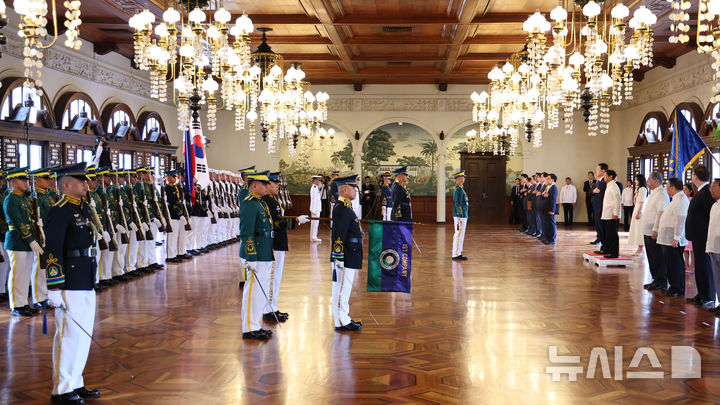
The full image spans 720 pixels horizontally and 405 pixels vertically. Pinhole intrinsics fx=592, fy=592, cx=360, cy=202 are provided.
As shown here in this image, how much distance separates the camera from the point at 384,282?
633 centimetres

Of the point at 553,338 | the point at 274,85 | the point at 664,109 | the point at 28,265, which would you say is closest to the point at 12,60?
the point at 274,85

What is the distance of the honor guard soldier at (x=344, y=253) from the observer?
19.5 feet

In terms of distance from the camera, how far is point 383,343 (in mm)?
5590

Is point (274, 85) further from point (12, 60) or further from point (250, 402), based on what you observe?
point (250, 402)

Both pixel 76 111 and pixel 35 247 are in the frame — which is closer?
pixel 35 247

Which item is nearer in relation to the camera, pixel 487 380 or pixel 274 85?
pixel 487 380

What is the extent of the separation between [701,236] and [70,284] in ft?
23.0

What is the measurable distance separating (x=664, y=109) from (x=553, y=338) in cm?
1424

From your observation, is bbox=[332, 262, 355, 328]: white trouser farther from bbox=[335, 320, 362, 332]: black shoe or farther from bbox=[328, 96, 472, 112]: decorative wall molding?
bbox=[328, 96, 472, 112]: decorative wall molding

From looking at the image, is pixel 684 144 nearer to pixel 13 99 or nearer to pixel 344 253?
pixel 344 253

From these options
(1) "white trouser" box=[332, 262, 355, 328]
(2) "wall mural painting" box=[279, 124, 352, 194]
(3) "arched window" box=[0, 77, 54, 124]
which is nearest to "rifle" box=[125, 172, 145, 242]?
(3) "arched window" box=[0, 77, 54, 124]

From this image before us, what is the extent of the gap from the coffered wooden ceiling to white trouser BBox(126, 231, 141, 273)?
3.79 meters

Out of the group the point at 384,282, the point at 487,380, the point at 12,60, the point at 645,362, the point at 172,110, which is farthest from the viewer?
the point at 172,110

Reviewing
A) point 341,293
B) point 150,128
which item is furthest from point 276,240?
point 150,128
